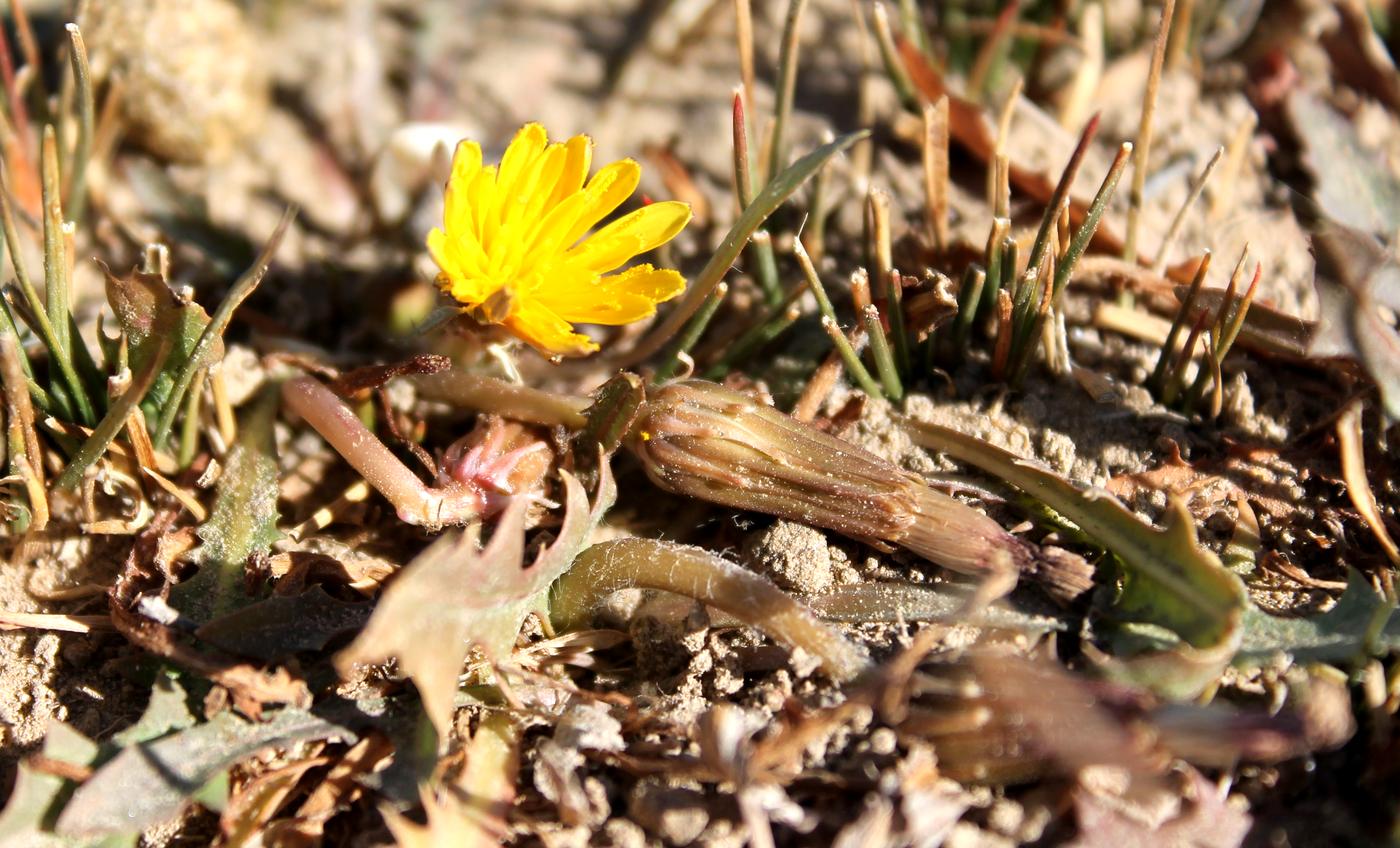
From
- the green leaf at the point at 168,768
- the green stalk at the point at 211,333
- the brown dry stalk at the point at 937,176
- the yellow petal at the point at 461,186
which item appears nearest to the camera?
the green leaf at the point at 168,768

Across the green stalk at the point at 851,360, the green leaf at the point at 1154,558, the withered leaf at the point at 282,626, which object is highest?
the green stalk at the point at 851,360

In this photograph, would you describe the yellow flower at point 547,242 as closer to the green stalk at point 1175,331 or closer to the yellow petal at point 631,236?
the yellow petal at point 631,236

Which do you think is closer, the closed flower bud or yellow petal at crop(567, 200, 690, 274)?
the closed flower bud

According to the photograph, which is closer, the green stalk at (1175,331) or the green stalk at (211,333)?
the green stalk at (211,333)

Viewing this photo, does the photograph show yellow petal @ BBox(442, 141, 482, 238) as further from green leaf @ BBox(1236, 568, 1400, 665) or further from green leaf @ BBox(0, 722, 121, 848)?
green leaf @ BBox(1236, 568, 1400, 665)

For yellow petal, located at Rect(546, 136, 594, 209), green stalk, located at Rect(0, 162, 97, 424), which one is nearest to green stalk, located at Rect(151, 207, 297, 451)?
green stalk, located at Rect(0, 162, 97, 424)

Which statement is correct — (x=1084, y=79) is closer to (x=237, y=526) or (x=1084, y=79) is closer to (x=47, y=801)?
(x=237, y=526)

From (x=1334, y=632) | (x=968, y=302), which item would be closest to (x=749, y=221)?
(x=968, y=302)

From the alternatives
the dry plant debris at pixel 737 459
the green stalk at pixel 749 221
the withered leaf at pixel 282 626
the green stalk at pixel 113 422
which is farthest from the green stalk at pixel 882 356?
the green stalk at pixel 113 422
